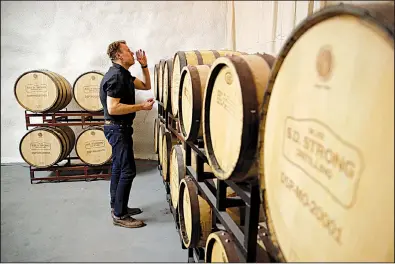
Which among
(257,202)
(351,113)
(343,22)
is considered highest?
(343,22)

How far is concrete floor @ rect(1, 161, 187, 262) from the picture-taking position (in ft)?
9.43

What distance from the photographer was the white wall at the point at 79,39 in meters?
5.52

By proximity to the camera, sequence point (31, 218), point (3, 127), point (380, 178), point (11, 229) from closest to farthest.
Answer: point (380, 178) < point (11, 229) < point (31, 218) < point (3, 127)

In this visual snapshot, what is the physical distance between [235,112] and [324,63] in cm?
56

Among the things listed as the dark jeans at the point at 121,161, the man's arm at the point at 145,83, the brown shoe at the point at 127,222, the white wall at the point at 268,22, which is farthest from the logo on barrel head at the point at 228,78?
the man's arm at the point at 145,83

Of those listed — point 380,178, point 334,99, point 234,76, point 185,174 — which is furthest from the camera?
point 185,174

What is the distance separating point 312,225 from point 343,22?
1.60 ft

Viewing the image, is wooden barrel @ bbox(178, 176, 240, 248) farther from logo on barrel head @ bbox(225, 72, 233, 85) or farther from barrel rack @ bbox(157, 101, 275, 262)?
logo on barrel head @ bbox(225, 72, 233, 85)

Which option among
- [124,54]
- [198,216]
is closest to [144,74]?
[124,54]

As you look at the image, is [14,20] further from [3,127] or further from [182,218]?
[182,218]

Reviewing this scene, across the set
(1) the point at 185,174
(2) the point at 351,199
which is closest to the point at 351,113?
(2) the point at 351,199

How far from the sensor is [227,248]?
4.57 feet

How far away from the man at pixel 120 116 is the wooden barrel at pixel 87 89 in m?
1.79

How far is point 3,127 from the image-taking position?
5.89 metres
